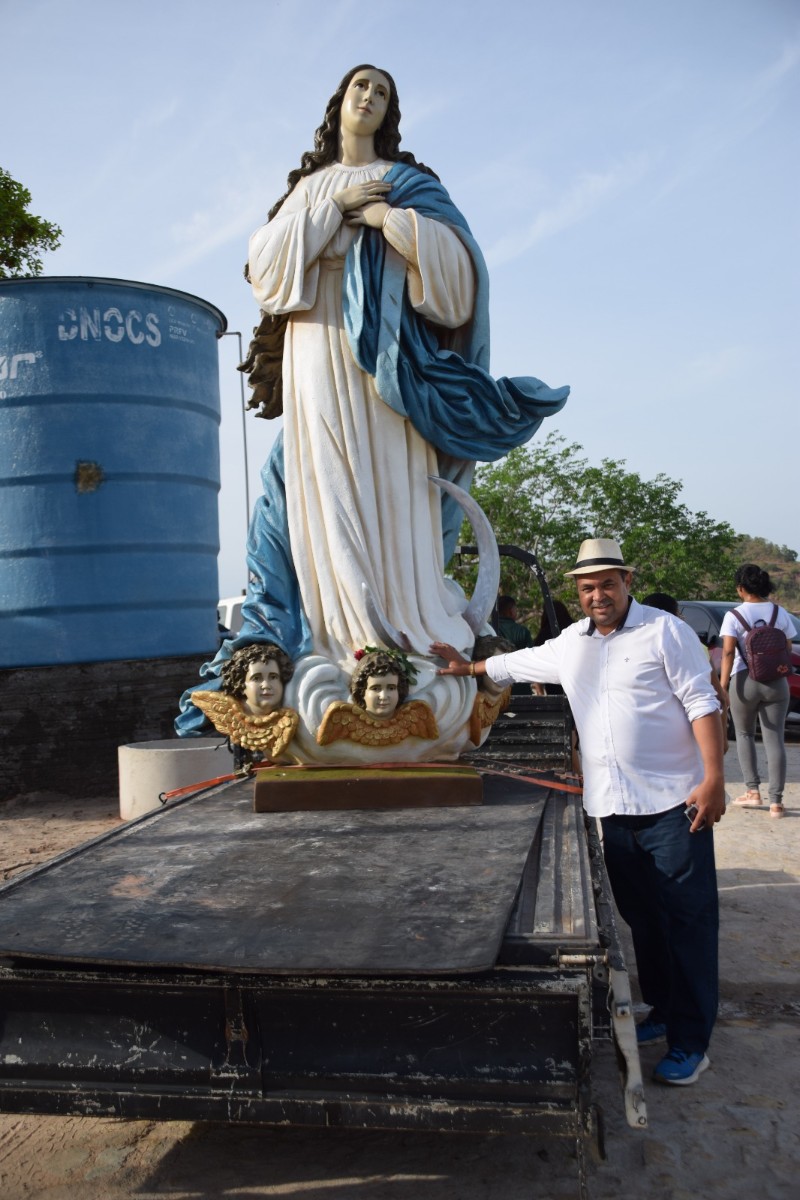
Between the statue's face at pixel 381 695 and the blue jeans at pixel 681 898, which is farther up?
the statue's face at pixel 381 695

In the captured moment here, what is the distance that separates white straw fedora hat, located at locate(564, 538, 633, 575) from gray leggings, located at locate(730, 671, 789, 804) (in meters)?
4.04

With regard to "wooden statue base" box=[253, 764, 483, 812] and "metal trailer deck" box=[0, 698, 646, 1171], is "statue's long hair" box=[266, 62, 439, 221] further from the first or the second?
"metal trailer deck" box=[0, 698, 646, 1171]

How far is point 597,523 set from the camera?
724 inches

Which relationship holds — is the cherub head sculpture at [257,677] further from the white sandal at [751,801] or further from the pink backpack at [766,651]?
the white sandal at [751,801]

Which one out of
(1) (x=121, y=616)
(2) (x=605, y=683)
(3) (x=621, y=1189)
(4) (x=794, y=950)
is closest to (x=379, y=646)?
(2) (x=605, y=683)

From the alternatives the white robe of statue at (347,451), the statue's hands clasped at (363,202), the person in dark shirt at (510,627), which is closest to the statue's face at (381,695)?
the white robe of statue at (347,451)

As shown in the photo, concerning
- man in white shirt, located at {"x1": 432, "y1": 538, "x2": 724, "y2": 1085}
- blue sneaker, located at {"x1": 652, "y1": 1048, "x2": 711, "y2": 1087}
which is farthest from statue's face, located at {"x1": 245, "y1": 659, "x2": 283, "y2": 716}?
blue sneaker, located at {"x1": 652, "y1": 1048, "x2": 711, "y2": 1087}

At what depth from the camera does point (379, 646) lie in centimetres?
462

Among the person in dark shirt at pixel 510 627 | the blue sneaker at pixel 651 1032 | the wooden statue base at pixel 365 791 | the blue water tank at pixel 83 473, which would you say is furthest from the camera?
the blue water tank at pixel 83 473

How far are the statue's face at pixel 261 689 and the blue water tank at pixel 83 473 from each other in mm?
4427

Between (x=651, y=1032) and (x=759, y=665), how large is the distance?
12.5 ft

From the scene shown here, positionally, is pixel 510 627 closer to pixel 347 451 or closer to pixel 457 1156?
pixel 347 451

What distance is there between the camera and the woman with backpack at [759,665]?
686 centimetres

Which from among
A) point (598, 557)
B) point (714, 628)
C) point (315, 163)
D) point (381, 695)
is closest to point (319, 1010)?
point (598, 557)
